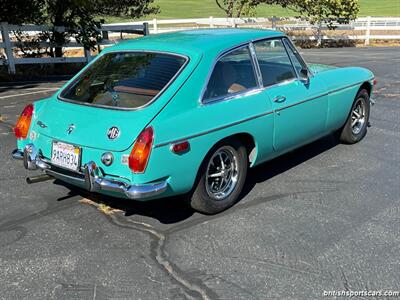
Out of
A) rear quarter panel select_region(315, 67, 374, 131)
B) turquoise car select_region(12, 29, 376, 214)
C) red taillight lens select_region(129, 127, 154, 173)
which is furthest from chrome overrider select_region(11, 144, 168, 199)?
rear quarter panel select_region(315, 67, 374, 131)

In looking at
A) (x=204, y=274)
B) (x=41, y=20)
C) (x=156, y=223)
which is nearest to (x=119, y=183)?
(x=156, y=223)

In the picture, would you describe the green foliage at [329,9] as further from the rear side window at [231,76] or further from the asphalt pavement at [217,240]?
the rear side window at [231,76]

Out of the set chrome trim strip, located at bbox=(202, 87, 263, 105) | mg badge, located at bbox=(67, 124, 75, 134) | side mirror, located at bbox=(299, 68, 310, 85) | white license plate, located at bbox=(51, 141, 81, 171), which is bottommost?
white license plate, located at bbox=(51, 141, 81, 171)

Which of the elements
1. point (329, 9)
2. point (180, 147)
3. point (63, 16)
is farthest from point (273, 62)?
point (329, 9)

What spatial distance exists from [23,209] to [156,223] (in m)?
1.30

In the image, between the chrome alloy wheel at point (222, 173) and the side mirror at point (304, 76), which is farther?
the side mirror at point (304, 76)

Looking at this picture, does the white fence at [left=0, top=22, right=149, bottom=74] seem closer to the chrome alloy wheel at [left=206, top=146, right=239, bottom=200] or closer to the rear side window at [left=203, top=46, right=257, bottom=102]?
the rear side window at [left=203, top=46, right=257, bottom=102]

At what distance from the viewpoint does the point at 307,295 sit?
3.01m

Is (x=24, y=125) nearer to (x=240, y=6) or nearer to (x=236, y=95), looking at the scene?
(x=236, y=95)

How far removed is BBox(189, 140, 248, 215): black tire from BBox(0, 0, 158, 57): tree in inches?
387

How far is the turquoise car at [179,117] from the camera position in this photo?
3623 mm

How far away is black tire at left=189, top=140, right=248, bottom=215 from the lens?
4.02 meters

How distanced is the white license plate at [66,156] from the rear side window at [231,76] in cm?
116

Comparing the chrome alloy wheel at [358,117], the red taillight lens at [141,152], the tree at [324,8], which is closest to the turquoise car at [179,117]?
the red taillight lens at [141,152]
